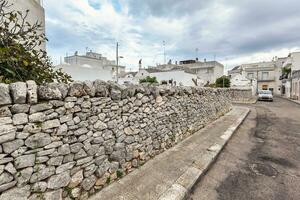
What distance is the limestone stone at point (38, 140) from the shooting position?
7.36ft

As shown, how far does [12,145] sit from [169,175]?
2712 millimetres

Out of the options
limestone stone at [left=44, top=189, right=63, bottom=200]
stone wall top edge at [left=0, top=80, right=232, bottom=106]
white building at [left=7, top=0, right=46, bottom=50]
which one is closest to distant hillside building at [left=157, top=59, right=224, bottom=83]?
white building at [left=7, top=0, right=46, bottom=50]

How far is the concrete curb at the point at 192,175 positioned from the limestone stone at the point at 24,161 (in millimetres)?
1965

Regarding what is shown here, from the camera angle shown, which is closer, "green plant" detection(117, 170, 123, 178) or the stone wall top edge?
the stone wall top edge

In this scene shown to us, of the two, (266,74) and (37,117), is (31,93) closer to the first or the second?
(37,117)

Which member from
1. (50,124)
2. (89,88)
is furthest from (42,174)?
(89,88)

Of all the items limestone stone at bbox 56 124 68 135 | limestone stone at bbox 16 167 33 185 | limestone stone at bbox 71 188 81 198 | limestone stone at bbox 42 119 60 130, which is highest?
limestone stone at bbox 42 119 60 130

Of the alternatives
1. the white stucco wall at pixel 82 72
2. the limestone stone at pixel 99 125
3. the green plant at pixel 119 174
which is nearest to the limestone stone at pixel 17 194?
the limestone stone at pixel 99 125

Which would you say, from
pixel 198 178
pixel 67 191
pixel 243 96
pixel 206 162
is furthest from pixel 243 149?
pixel 243 96

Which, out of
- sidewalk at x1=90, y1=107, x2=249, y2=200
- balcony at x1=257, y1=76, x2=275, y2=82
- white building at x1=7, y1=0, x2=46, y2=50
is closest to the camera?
sidewalk at x1=90, y1=107, x2=249, y2=200

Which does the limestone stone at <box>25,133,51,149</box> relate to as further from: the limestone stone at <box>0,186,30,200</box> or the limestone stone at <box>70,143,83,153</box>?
the limestone stone at <box>0,186,30,200</box>

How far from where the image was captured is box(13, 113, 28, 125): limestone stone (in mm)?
2107

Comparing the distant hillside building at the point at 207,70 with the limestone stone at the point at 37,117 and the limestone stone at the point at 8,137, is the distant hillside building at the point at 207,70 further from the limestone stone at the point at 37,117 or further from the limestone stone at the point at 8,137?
the limestone stone at the point at 8,137

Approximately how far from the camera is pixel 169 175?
3.68m
